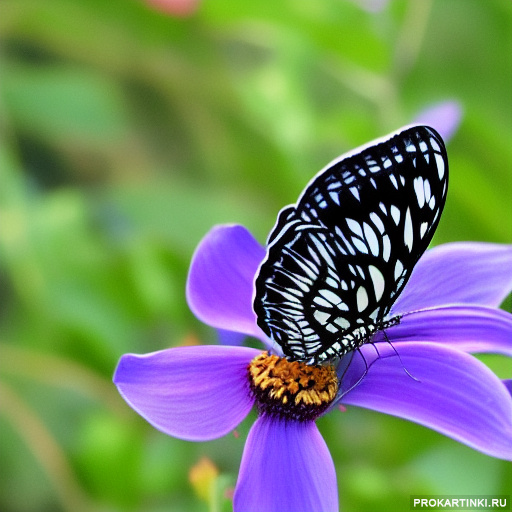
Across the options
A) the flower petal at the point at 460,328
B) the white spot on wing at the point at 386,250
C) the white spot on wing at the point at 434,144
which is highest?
the white spot on wing at the point at 434,144

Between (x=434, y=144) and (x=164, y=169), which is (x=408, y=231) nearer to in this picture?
(x=434, y=144)

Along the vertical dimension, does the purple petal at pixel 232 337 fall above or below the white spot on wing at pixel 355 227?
below

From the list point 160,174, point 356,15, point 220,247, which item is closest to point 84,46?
point 160,174

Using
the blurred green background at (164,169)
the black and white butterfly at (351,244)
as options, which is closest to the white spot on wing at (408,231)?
the black and white butterfly at (351,244)

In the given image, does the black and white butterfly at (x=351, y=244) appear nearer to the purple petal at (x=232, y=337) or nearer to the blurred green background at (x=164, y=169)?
the purple petal at (x=232, y=337)

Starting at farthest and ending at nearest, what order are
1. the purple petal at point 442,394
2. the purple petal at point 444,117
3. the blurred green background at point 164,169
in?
the blurred green background at point 164,169, the purple petal at point 444,117, the purple petal at point 442,394

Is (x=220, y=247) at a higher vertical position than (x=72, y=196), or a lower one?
lower

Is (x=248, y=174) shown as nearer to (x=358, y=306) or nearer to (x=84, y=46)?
(x=84, y=46)
